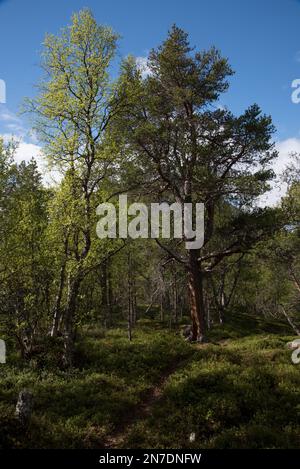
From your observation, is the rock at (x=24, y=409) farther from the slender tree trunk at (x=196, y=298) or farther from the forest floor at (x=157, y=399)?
the slender tree trunk at (x=196, y=298)

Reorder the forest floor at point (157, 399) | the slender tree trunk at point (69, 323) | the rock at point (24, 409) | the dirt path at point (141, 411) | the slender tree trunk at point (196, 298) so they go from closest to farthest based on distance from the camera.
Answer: the forest floor at point (157, 399), the dirt path at point (141, 411), the rock at point (24, 409), the slender tree trunk at point (69, 323), the slender tree trunk at point (196, 298)

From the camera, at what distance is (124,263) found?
33750 millimetres

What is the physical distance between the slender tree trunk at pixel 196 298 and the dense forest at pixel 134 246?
72 mm

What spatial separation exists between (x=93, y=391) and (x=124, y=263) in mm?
18718

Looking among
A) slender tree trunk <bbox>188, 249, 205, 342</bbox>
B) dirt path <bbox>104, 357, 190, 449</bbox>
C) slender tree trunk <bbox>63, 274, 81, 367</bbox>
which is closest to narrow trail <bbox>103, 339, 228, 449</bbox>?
dirt path <bbox>104, 357, 190, 449</bbox>

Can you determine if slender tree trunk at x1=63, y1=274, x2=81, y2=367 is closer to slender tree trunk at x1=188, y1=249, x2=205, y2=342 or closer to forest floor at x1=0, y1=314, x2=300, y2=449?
forest floor at x1=0, y1=314, x2=300, y2=449

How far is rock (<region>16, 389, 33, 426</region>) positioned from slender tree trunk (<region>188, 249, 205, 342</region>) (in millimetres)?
13451

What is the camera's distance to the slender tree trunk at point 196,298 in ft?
79.7

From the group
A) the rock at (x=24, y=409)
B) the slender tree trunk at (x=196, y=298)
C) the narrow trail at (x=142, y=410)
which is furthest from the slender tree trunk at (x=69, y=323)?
the slender tree trunk at (x=196, y=298)

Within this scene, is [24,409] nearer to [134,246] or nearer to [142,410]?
[142,410]

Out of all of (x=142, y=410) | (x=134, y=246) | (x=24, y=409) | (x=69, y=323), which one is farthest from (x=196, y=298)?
(x=24, y=409)

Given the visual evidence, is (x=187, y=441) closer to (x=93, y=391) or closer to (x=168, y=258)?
(x=93, y=391)

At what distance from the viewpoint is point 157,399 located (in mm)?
15250

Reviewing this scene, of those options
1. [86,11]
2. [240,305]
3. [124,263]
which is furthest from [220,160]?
[240,305]
